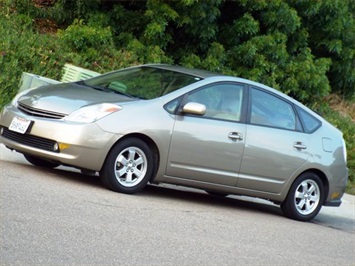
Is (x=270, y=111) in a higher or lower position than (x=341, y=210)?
higher

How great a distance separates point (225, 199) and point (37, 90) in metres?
3.17

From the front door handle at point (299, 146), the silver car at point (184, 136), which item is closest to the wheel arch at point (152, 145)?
the silver car at point (184, 136)

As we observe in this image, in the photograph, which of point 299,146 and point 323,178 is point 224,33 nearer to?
point 323,178

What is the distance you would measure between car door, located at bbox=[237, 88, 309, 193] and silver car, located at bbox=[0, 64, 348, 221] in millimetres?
12

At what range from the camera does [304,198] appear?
11773mm

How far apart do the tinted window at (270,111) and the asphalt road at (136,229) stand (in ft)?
3.69

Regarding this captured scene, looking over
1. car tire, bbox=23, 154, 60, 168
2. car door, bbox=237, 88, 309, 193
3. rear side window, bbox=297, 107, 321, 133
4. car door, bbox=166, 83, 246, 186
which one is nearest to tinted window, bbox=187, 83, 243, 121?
car door, bbox=166, 83, 246, 186

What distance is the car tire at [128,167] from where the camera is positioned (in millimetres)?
10094

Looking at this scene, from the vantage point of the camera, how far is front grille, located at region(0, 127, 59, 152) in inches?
395

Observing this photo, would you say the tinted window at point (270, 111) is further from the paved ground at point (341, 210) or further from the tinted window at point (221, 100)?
the paved ground at point (341, 210)

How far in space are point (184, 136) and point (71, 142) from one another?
1.36 meters

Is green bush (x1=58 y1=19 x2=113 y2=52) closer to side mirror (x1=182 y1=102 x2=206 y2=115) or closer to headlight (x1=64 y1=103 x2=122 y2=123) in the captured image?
side mirror (x1=182 y1=102 x2=206 y2=115)

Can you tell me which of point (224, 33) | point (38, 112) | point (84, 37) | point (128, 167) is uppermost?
point (224, 33)

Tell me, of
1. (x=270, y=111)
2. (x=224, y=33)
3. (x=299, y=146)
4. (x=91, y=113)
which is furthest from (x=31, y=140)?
(x=224, y=33)
